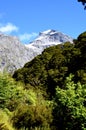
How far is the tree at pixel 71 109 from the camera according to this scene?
17109 mm

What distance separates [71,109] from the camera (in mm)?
17547

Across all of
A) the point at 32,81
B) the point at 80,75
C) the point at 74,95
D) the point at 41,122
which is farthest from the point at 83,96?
the point at 32,81

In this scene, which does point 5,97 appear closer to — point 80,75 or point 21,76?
point 80,75

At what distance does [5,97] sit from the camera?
20.9m

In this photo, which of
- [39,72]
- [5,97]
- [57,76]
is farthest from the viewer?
[39,72]

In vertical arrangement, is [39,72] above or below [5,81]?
above

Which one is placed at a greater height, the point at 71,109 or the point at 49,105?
the point at 49,105

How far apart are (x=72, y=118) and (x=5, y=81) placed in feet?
17.0

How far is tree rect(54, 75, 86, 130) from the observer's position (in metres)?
17.1

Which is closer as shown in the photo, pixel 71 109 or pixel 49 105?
pixel 71 109

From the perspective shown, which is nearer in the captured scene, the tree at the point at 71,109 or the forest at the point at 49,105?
the tree at the point at 71,109

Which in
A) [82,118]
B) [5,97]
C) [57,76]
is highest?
[57,76]

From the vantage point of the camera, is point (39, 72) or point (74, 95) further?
point (39, 72)

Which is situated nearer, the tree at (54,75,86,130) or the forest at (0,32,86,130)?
the tree at (54,75,86,130)
